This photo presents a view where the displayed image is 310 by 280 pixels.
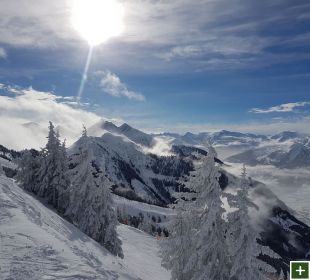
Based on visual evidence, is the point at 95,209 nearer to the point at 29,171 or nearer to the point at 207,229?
the point at 29,171

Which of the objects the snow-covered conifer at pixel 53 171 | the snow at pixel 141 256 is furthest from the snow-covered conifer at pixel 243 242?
the snow-covered conifer at pixel 53 171

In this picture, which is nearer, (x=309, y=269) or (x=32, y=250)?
(x=309, y=269)

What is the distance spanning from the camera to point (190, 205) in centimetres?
3231

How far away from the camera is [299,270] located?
1834cm

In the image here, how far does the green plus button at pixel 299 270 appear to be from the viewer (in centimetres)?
1828

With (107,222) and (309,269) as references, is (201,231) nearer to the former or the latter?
(309,269)

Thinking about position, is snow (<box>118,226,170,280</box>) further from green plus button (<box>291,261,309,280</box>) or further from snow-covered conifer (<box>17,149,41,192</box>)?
green plus button (<box>291,261,309,280</box>)

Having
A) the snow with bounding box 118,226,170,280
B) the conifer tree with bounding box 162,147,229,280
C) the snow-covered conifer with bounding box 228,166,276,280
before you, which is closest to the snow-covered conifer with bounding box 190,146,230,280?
the conifer tree with bounding box 162,147,229,280

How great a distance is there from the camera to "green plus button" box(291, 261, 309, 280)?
18.3 m

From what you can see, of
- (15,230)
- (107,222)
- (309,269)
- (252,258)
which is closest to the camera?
(309,269)

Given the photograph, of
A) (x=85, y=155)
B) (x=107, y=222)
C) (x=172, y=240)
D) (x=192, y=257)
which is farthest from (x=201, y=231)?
(x=85, y=155)

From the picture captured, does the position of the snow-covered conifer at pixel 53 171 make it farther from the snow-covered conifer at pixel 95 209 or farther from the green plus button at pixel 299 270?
the green plus button at pixel 299 270

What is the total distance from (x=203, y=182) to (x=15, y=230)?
12.7 meters

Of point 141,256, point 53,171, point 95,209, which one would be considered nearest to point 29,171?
point 53,171
